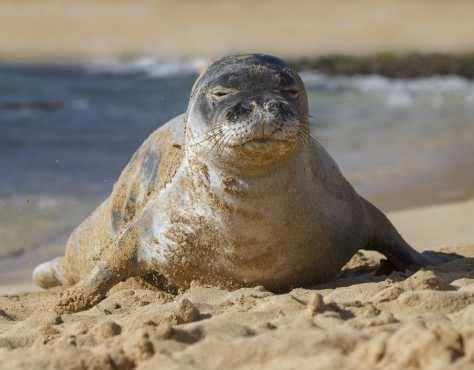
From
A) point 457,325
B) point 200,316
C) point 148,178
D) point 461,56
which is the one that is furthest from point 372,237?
point 461,56

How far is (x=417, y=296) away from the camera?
15.0 feet

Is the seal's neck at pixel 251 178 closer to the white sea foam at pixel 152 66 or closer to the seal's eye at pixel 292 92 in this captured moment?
the seal's eye at pixel 292 92

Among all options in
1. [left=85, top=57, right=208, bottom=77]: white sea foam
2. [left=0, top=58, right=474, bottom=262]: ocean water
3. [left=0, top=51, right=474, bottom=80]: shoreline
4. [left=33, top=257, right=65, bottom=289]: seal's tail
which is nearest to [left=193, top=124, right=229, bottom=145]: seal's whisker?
[left=33, top=257, right=65, bottom=289]: seal's tail

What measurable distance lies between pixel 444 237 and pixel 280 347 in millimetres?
4175

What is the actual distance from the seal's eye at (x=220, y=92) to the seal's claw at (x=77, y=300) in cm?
118

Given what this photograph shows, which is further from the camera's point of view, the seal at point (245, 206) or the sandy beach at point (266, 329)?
the seal at point (245, 206)

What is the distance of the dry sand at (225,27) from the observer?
1204 inches

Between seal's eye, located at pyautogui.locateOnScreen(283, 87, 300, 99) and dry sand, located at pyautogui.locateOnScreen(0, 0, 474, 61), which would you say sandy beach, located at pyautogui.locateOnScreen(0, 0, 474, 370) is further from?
dry sand, located at pyautogui.locateOnScreen(0, 0, 474, 61)

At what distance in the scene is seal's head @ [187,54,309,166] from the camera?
16.1 ft

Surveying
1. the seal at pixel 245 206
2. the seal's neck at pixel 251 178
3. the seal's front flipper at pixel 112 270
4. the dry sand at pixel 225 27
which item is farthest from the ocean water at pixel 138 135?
the dry sand at pixel 225 27

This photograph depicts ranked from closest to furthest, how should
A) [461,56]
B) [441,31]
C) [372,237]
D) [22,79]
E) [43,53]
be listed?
[372,237]
[22,79]
[461,56]
[43,53]
[441,31]

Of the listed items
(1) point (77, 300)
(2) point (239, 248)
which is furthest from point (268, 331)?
(1) point (77, 300)

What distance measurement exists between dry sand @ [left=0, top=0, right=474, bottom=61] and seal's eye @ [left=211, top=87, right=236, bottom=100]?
851 inches

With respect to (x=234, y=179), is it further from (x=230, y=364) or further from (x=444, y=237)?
(x=444, y=237)
